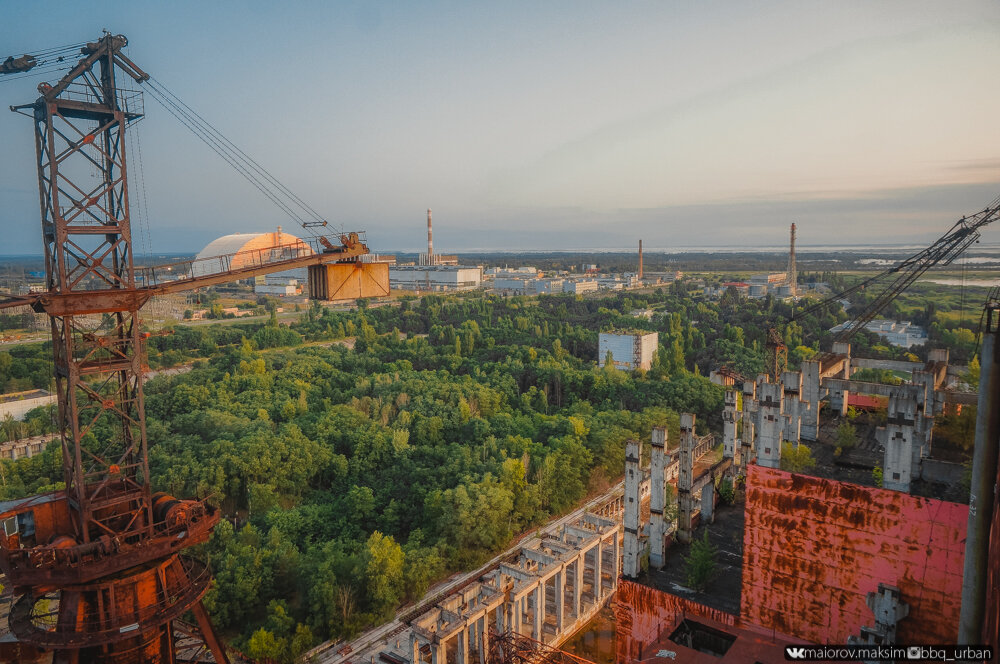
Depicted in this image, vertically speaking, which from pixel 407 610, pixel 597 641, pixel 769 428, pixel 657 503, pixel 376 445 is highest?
pixel 769 428

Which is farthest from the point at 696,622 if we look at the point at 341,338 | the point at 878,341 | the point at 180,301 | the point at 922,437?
the point at 180,301

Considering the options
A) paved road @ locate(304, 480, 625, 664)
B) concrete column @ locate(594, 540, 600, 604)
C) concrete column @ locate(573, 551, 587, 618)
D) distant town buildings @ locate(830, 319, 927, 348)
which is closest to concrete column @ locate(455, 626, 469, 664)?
paved road @ locate(304, 480, 625, 664)

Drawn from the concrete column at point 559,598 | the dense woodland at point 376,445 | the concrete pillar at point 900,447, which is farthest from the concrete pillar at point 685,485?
the dense woodland at point 376,445

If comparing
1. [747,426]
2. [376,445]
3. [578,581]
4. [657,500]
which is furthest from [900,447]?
[376,445]

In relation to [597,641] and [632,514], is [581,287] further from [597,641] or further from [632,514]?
[632,514]

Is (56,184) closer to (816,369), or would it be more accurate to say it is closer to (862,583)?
(862,583)

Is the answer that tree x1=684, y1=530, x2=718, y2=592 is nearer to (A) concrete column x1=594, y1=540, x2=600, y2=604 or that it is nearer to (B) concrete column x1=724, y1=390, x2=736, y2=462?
(A) concrete column x1=594, y1=540, x2=600, y2=604

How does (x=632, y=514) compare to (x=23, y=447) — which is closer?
(x=632, y=514)
